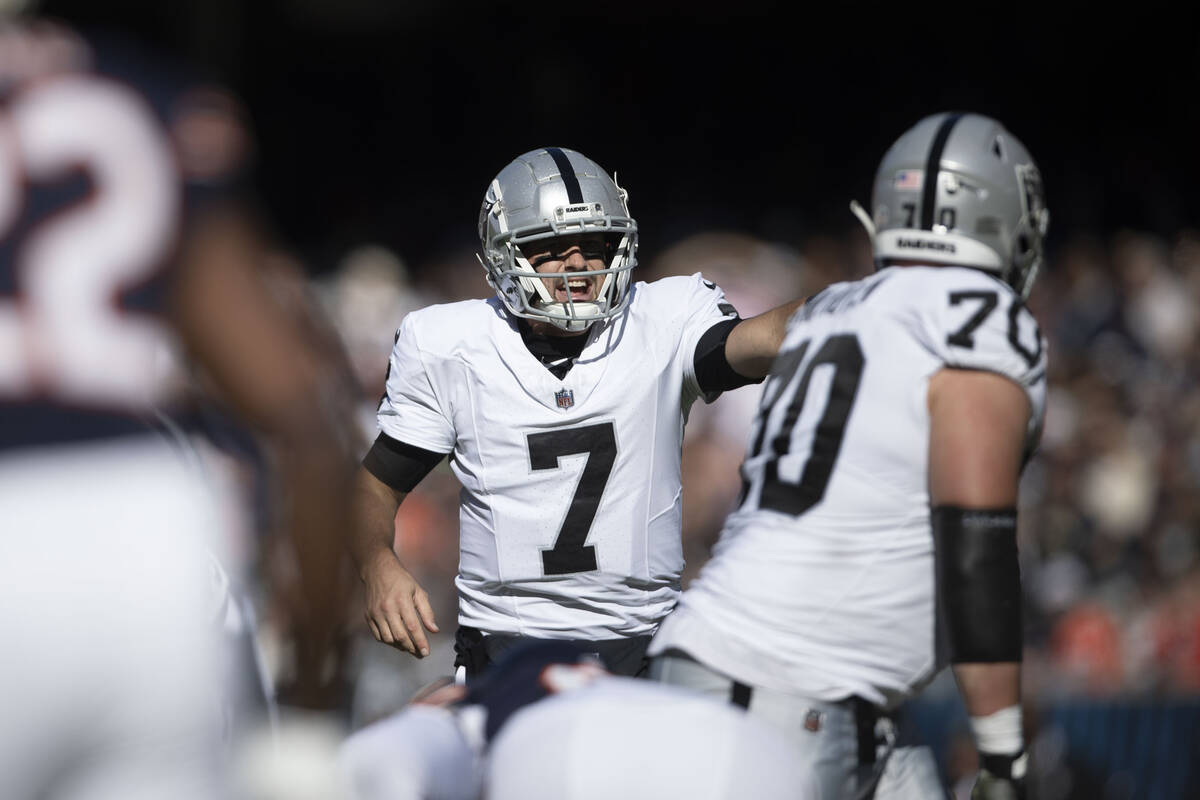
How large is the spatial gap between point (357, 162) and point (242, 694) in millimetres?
10889

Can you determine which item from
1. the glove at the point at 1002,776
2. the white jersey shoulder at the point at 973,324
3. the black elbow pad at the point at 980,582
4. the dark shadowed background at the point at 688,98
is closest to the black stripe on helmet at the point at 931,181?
the white jersey shoulder at the point at 973,324

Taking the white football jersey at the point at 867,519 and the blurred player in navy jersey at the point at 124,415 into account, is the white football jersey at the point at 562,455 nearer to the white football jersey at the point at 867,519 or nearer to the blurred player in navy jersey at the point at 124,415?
the white football jersey at the point at 867,519

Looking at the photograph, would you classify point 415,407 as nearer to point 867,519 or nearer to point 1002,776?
point 867,519

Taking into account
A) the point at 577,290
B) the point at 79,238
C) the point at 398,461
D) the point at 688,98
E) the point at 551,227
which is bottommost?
the point at 398,461

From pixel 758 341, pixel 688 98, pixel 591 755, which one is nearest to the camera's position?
pixel 591 755

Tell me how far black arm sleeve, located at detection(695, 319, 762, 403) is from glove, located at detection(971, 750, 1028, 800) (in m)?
1.36

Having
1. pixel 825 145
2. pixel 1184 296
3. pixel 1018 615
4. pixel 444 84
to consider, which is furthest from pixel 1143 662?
pixel 444 84

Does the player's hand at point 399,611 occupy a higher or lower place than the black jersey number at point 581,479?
lower

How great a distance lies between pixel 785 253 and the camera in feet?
38.7

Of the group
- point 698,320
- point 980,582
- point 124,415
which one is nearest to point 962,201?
point 980,582

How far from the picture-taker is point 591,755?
2.12m

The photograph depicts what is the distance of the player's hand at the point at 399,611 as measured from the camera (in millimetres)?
3602

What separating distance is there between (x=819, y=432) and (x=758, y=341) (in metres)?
0.89

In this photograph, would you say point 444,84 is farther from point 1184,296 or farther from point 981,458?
point 981,458
